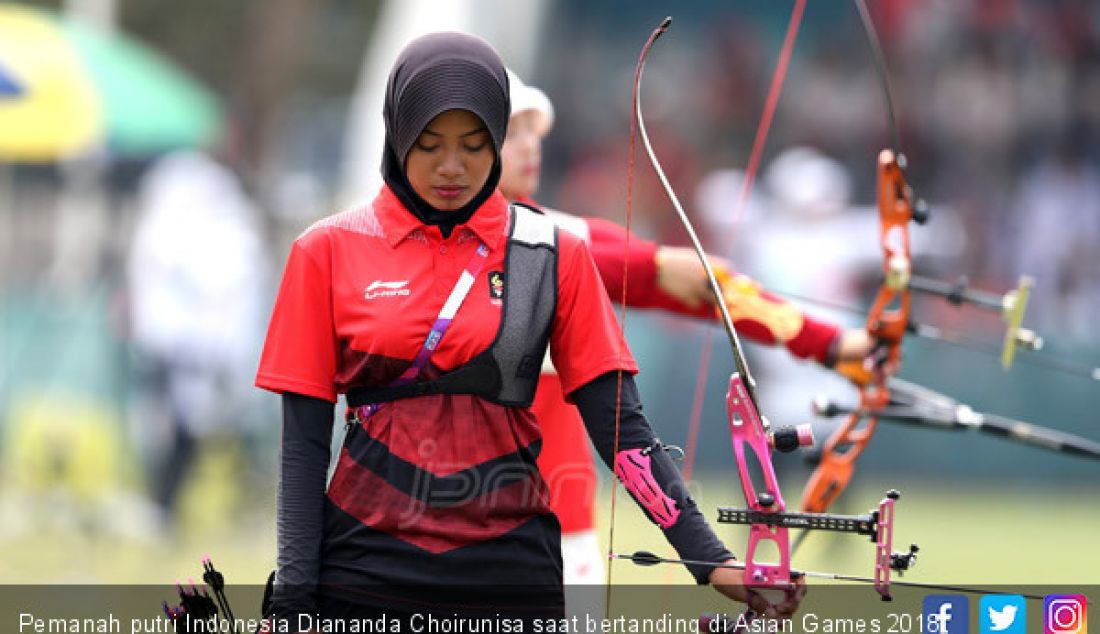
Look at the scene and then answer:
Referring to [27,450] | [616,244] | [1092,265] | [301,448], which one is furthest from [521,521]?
[1092,265]

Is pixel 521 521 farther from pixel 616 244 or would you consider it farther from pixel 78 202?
pixel 78 202

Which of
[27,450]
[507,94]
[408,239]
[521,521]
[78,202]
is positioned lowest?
[521,521]

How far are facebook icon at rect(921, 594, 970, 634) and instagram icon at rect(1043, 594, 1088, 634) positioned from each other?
0.29 metres

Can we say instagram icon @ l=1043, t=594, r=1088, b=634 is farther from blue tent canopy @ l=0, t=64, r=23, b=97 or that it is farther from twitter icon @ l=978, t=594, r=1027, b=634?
blue tent canopy @ l=0, t=64, r=23, b=97

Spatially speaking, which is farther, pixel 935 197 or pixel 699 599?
pixel 935 197

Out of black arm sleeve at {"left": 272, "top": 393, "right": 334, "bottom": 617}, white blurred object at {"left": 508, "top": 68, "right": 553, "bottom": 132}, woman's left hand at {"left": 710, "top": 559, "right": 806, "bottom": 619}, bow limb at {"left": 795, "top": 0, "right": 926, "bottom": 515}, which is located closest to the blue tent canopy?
bow limb at {"left": 795, "top": 0, "right": 926, "bottom": 515}

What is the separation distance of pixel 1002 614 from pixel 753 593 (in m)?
0.87

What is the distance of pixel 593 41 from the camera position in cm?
1636

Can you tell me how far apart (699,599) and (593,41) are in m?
11.2

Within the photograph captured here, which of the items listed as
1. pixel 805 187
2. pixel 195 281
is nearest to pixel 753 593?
pixel 195 281

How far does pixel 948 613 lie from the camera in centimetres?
410

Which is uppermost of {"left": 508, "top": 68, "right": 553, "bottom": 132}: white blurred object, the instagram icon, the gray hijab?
{"left": 508, "top": 68, "right": 553, "bottom": 132}: white blurred object

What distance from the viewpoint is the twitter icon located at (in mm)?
4152

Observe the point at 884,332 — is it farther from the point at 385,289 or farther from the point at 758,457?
the point at 385,289
